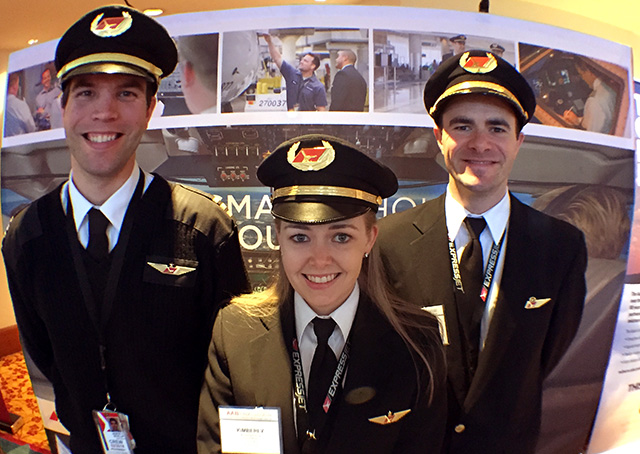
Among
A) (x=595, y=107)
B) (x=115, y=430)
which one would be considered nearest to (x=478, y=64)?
(x=595, y=107)

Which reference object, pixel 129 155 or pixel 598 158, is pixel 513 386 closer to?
pixel 598 158

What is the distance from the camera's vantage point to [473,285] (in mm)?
1381

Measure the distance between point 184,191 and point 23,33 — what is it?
155cm

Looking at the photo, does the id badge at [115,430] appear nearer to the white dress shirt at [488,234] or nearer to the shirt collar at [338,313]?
the shirt collar at [338,313]

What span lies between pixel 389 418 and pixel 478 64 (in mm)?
1133

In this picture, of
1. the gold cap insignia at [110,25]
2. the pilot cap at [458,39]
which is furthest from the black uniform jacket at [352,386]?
the pilot cap at [458,39]

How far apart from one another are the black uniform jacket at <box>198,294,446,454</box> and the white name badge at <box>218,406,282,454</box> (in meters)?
0.02

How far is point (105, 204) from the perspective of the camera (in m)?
1.30

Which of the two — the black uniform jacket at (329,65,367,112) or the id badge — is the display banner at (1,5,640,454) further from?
the id badge

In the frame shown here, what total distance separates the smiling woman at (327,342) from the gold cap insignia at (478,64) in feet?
1.54

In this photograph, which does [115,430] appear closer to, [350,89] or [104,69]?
[104,69]

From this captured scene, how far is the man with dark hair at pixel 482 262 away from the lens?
1.31 meters

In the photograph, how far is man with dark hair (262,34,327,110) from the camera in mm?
1747

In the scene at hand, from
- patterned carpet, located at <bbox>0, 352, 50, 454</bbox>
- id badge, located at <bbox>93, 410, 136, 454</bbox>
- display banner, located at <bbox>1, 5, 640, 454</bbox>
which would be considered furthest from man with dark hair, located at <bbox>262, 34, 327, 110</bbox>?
patterned carpet, located at <bbox>0, 352, 50, 454</bbox>
